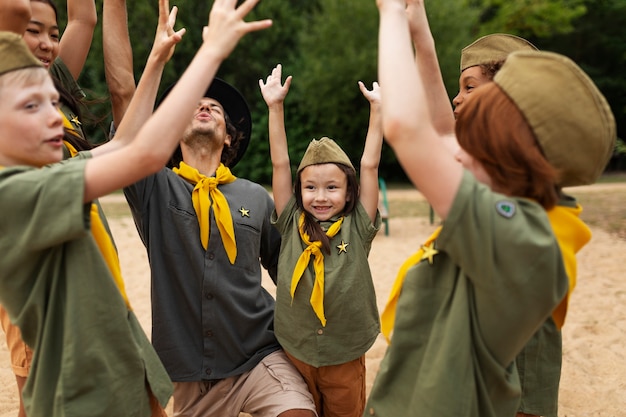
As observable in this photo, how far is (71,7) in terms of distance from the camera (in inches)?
126

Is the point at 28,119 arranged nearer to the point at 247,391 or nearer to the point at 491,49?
the point at 247,391

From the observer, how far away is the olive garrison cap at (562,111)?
163 centimetres

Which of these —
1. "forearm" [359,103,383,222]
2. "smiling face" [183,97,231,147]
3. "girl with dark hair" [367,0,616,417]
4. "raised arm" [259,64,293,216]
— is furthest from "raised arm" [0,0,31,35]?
"forearm" [359,103,383,222]

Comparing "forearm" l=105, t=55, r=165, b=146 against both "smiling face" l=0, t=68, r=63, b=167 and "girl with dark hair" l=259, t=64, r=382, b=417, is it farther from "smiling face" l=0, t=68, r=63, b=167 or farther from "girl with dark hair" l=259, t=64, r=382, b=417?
"girl with dark hair" l=259, t=64, r=382, b=417

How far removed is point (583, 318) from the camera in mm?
6078

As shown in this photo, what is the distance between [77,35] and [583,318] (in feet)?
18.0

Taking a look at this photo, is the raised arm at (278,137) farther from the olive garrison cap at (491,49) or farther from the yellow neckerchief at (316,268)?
the olive garrison cap at (491,49)

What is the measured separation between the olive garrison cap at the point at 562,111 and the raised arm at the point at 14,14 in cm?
184

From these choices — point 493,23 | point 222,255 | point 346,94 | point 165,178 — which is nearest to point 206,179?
point 165,178

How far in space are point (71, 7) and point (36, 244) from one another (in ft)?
6.63

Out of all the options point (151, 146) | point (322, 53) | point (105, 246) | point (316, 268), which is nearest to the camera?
point (151, 146)

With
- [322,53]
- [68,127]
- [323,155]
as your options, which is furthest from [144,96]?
[322,53]

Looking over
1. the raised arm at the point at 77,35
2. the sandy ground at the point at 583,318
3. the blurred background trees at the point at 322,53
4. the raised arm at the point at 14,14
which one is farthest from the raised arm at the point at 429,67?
the blurred background trees at the point at 322,53

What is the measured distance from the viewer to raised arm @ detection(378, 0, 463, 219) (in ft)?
5.37
